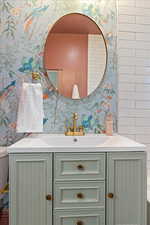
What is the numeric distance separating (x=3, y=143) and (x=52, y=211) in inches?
30.7

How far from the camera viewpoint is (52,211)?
1.32 m

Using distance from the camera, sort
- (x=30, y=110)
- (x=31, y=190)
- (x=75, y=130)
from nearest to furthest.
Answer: (x=31, y=190)
(x=30, y=110)
(x=75, y=130)

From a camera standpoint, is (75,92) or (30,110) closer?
(30,110)

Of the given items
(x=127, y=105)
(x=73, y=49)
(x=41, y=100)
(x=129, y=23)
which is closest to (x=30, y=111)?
(x=41, y=100)

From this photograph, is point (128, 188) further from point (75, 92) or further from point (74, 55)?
point (74, 55)

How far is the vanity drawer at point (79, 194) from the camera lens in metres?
1.33

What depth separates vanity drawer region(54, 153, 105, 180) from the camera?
1.34 metres

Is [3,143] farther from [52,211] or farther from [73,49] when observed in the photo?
[73,49]

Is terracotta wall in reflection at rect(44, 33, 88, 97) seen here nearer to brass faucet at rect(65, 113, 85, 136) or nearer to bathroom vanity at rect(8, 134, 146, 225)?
brass faucet at rect(65, 113, 85, 136)

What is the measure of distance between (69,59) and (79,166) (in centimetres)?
97

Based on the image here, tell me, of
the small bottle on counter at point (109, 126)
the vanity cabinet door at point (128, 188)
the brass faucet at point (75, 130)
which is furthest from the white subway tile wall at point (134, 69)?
the vanity cabinet door at point (128, 188)

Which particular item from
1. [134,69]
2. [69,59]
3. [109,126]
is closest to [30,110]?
[69,59]

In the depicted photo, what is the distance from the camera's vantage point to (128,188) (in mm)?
1366

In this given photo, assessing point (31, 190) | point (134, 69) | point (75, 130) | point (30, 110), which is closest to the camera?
point (31, 190)
